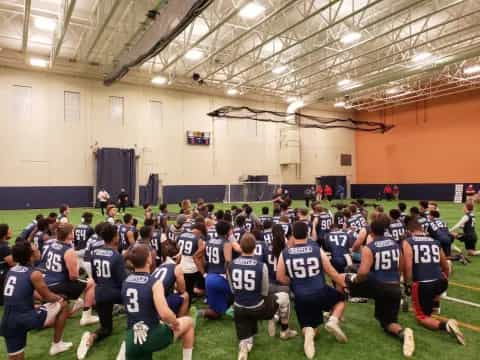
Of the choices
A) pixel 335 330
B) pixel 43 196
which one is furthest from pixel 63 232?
pixel 43 196

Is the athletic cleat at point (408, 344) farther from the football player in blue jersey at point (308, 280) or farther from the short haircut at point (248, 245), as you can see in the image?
the short haircut at point (248, 245)

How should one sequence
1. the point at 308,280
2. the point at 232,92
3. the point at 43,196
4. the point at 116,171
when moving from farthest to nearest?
the point at 232,92
the point at 116,171
the point at 43,196
the point at 308,280

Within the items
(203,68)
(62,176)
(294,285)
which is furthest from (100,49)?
(294,285)

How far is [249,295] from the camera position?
451cm

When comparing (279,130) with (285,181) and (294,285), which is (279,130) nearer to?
(285,181)

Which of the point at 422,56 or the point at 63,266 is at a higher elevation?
the point at 422,56

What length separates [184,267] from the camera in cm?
613

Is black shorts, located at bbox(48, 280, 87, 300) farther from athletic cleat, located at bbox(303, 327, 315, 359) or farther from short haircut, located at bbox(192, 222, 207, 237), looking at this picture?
athletic cleat, located at bbox(303, 327, 315, 359)

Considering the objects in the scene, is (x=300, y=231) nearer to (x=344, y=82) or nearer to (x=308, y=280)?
(x=308, y=280)

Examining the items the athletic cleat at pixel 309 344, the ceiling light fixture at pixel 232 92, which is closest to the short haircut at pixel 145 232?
the athletic cleat at pixel 309 344

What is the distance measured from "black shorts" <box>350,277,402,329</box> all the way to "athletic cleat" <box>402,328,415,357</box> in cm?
38

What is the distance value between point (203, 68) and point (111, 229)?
79.9 ft

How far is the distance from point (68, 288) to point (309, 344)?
11.1ft

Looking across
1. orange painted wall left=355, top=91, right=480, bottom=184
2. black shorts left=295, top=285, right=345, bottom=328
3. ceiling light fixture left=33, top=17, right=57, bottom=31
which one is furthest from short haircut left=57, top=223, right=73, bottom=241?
orange painted wall left=355, top=91, right=480, bottom=184
